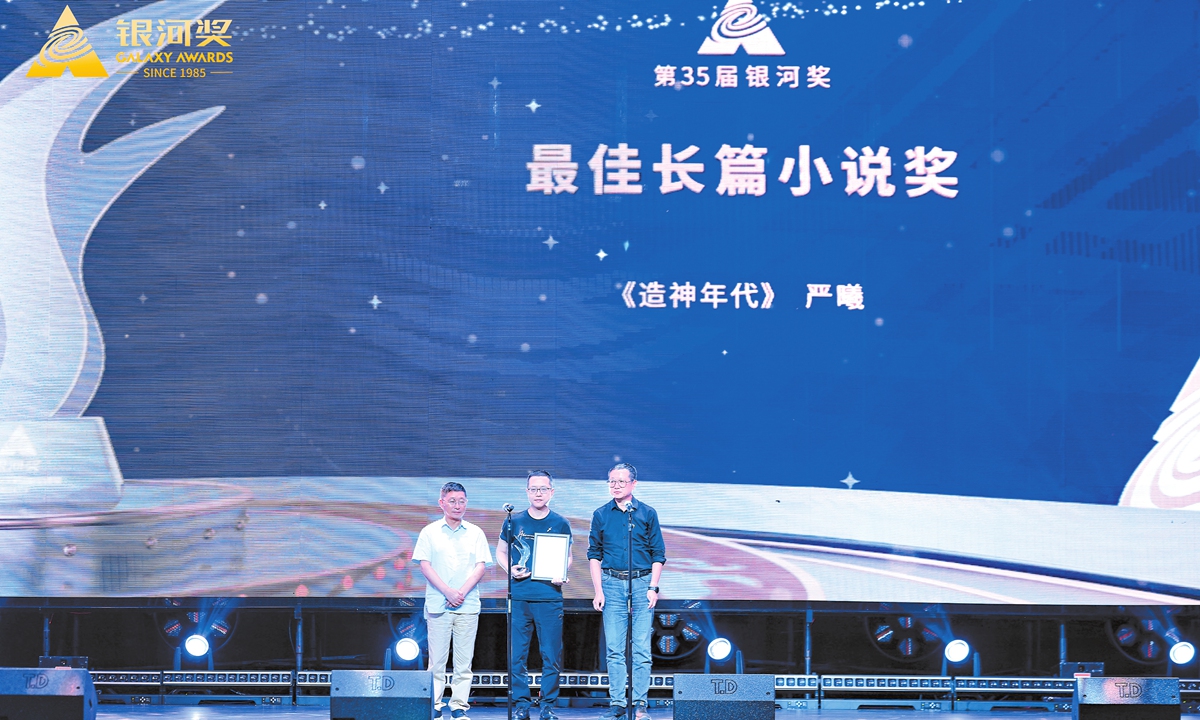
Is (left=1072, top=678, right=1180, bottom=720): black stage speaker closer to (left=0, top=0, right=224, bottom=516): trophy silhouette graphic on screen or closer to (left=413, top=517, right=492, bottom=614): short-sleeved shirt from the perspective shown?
(left=413, top=517, right=492, bottom=614): short-sleeved shirt

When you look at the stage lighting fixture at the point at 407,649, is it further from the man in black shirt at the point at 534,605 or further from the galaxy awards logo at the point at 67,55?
the galaxy awards logo at the point at 67,55

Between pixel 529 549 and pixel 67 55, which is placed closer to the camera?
pixel 529 549

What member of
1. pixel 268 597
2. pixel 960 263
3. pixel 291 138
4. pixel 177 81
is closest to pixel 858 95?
pixel 960 263

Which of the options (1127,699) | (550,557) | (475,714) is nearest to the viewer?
(1127,699)

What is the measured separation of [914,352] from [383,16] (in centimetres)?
351

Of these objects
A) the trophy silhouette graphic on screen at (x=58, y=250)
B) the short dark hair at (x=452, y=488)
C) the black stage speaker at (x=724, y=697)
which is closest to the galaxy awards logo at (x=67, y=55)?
the trophy silhouette graphic on screen at (x=58, y=250)

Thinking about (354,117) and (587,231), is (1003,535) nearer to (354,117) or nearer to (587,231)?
(587,231)

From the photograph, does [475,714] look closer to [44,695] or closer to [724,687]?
[724,687]

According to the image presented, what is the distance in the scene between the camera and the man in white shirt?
5.67 metres

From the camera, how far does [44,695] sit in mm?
4574

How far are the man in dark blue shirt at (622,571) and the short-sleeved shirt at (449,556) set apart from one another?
601mm

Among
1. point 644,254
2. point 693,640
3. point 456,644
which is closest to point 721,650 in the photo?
point 693,640

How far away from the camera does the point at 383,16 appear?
6418 mm

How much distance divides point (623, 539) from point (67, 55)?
4.13 meters
